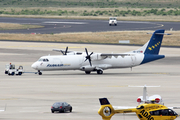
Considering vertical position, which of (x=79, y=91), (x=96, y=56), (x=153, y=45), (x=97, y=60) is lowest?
(x=79, y=91)

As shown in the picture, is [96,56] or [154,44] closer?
[96,56]

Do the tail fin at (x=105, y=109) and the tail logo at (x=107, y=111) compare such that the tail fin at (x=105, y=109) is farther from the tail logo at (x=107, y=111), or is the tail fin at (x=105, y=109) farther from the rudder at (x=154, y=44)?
the rudder at (x=154, y=44)

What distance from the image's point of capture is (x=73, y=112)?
30.6m

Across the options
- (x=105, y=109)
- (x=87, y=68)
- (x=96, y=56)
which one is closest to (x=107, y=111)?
(x=105, y=109)

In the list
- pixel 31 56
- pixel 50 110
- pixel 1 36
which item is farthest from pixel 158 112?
pixel 1 36

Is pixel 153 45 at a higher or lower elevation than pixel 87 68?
higher

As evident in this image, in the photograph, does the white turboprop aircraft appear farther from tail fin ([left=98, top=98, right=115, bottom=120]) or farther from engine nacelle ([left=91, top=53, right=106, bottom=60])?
tail fin ([left=98, top=98, right=115, bottom=120])

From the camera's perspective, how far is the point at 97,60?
5875cm

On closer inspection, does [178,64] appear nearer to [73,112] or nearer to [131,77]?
[131,77]

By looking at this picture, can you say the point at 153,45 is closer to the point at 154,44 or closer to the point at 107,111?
the point at 154,44

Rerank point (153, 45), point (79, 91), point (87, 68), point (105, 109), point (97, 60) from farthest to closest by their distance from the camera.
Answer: point (153, 45), point (97, 60), point (87, 68), point (79, 91), point (105, 109)

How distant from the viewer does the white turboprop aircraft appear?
2180 inches

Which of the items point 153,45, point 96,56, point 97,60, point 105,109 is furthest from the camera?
point 153,45

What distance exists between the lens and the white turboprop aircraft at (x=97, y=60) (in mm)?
55375
